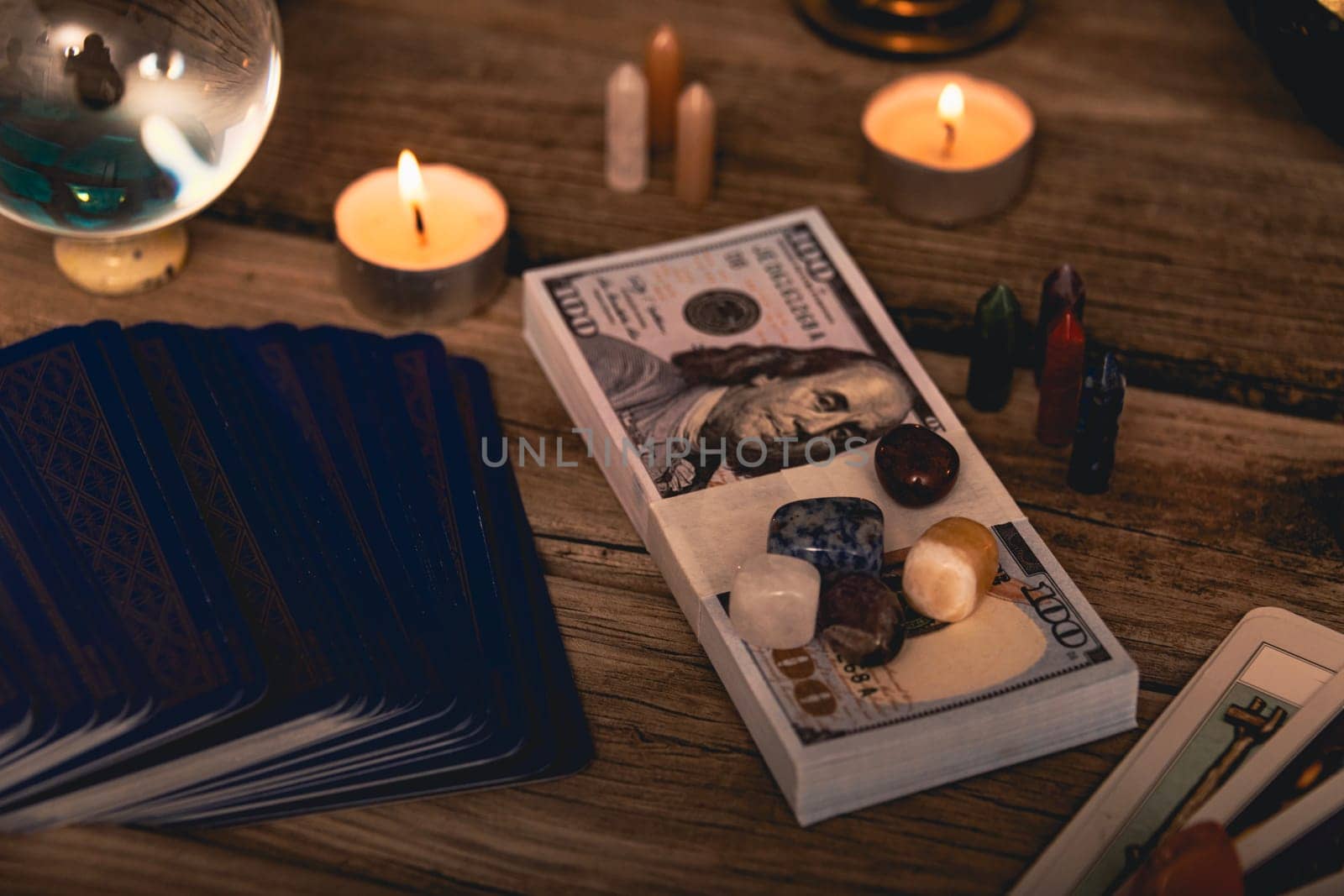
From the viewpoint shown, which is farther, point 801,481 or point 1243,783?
point 801,481

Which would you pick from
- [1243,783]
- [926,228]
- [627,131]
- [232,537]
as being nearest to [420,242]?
[627,131]

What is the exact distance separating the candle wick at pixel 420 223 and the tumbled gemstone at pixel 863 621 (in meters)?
0.48

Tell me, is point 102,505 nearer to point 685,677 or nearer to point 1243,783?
point 685,677

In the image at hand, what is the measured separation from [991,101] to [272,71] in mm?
618

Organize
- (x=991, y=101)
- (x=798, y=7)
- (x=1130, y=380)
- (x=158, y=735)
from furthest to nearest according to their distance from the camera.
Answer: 1. (x=798, y=7)
2. (x=991, y=101)
3. (x=1130, y=380)
4. (x=158, y=735)

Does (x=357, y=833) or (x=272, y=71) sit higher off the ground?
(x=272, y=71)

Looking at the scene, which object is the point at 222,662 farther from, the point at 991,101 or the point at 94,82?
the point at 991,101

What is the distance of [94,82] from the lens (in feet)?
3.20

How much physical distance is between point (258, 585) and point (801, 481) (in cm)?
36

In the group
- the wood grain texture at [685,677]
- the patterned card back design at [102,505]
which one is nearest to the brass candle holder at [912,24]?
the wood grain texture at [685,677]

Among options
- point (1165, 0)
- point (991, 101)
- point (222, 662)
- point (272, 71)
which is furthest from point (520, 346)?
point (1165, 0)

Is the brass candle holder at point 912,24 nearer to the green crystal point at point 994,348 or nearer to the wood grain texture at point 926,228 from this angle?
the wood grain texture at point 926,228

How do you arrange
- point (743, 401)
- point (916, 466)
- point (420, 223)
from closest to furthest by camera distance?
1. point (916, 466)
2. point (743, 401)
3. point (420, 223)

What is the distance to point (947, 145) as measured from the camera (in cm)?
123
